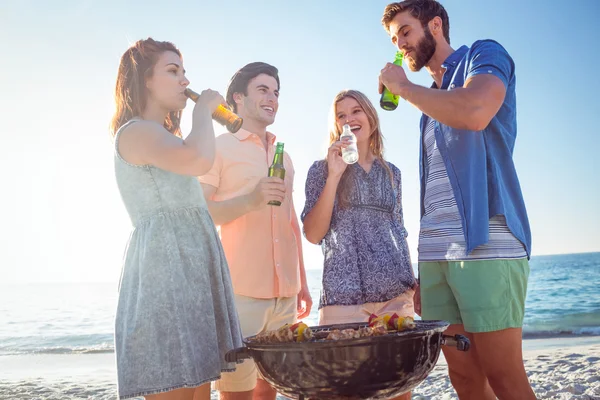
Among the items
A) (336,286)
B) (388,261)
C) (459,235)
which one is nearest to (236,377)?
(336,286)

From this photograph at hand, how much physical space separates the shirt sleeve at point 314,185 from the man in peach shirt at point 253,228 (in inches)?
6.3

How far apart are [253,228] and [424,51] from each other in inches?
55.2

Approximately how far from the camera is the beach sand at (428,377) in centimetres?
589

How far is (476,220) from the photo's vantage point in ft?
7.58

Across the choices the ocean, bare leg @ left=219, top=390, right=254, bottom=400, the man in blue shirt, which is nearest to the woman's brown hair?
the man in blue shirt

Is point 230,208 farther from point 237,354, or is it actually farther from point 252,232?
point 237,354

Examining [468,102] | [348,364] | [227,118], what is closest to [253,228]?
[227,118]

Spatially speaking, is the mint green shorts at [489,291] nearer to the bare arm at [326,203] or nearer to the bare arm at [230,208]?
the bare arm at [326,203]

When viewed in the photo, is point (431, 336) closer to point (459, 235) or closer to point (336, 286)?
point (459, 235)

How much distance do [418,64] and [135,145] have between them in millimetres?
1467

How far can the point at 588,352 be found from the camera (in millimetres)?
8359

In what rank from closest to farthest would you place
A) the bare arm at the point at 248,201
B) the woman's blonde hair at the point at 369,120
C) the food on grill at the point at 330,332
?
the food on grill at the point at 330,332 < the bare arm at the point at 248,201 < the woman's blonde hair at the point at 369,120

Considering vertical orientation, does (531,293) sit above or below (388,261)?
below

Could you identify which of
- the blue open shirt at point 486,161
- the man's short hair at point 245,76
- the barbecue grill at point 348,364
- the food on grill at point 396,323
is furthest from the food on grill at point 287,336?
the man's short hair at point 245,76
